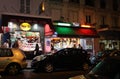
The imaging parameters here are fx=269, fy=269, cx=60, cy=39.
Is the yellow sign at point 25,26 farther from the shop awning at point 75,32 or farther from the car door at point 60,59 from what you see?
the car door at point 60,59

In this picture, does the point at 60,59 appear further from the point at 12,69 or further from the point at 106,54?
the point at 106,54

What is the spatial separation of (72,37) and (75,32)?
35.6 inches

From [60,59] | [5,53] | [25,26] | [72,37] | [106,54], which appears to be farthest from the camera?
[72,37]

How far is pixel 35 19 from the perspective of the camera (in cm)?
2433

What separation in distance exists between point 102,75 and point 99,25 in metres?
25.4

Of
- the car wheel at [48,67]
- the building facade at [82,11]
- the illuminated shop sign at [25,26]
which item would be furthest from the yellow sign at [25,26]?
the car wheel at [48,67]

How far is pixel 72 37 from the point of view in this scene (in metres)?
27.0

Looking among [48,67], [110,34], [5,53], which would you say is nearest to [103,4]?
[110,34]

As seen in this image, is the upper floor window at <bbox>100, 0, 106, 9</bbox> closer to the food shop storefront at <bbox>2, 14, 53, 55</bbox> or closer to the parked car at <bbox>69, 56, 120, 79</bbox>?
the food shop storefront at <bbox>2, 14, 53, 55</bbox>

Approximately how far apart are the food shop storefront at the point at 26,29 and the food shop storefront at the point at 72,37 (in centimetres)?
128

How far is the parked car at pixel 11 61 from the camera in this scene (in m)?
15.0

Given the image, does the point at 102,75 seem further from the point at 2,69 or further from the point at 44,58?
the point at 44,58

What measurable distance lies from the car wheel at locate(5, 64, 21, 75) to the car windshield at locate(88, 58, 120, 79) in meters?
9.89

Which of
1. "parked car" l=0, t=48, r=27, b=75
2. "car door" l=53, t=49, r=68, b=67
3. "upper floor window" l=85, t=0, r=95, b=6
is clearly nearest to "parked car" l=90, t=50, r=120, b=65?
"car door" l=53, t=49, r=68, b=67
